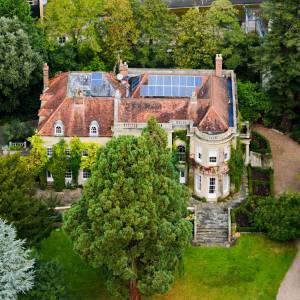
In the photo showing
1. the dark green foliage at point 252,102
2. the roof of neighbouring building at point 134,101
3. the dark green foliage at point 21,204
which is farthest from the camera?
the dark green foliage at point 252,102

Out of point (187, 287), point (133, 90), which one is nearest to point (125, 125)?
point (133, 90)

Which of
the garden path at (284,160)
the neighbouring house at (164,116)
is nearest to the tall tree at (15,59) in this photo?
the neighbouring house at (164,116)

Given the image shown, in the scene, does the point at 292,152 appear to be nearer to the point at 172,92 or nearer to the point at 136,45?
the point at 172,92

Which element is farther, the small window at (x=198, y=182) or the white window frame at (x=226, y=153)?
the small window at (x=198, y=182)

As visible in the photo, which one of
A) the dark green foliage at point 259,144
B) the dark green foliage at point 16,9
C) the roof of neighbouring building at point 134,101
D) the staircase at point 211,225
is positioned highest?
the dark green foliage at point 16,9

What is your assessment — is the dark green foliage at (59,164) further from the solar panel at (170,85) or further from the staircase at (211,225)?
the staircase at (211,225)

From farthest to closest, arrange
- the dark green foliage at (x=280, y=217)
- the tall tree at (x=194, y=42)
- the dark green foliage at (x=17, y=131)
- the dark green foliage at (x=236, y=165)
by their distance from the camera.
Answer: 1. the tall tree at (x=194, y=42)
2. the dark green foliage at (x=17, y=131)
3. the dark green foliage at (x=236, y=165)
4. the dark green foliage at (x=280, y=217)
